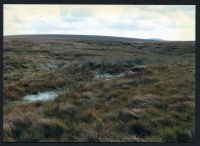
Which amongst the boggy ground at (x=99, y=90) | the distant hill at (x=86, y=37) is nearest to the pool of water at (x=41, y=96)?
the boggy ground at (x=99, y=90)

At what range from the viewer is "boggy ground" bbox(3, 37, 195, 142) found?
483 centimetres

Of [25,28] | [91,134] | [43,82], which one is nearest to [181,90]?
[91,134]

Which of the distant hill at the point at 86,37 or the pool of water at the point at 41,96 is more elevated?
the distant hill at the point at 86,37

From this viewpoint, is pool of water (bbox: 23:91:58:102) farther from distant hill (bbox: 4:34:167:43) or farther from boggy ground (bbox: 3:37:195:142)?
distant hill (bbox: 4:34:167:43)

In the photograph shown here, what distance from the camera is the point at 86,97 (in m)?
5.06

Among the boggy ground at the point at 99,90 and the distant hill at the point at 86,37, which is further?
the distant hill at the point at 86,37

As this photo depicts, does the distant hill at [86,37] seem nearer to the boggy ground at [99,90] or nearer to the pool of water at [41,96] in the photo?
the boggy ground at [99,90]

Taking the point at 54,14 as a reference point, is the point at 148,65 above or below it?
below

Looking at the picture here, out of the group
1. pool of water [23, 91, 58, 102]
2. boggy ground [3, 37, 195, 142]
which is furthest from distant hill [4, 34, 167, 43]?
pool of water [23, 91, 58, 102]

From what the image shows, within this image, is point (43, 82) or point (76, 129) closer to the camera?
point (76, 129)

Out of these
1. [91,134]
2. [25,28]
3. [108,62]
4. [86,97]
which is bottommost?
[91,134]

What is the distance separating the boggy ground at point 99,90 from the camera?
4832mm

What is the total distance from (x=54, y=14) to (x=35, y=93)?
3.19 feet

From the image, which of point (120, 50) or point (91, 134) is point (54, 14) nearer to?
point (120, 50)
